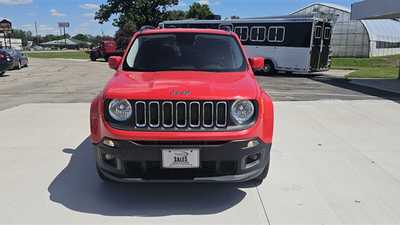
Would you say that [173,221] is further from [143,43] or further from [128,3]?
[128,3]

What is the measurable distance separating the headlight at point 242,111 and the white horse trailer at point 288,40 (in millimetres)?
18152

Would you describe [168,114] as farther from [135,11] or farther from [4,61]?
[135,11]

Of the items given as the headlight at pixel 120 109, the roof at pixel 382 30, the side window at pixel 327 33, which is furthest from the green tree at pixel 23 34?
the headlight at pixel 120 109

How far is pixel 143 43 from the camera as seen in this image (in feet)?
17.5

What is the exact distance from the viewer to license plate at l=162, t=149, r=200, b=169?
12.6 feet

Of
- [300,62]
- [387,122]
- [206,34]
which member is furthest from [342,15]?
[206,34]

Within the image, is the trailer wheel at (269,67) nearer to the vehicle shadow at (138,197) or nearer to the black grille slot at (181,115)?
the vehicle shadow at (138,197)

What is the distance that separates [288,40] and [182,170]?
19.3 metres

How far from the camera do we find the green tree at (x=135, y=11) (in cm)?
5609

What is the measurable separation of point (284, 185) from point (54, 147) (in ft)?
11.5

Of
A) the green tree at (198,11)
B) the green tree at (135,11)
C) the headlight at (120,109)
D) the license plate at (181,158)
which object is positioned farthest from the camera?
the green tree at (198,11)

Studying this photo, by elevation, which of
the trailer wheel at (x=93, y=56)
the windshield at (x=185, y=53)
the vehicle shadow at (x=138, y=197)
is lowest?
the trailer wheel at (x=93, y=56)

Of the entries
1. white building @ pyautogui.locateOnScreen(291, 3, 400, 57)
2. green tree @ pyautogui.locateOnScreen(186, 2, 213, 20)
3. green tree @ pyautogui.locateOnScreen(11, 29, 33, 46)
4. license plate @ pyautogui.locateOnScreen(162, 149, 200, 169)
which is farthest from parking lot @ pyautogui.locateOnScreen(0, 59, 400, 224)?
green tree @ pyautogui.locateOnScreen(11, 29, 33, 46)

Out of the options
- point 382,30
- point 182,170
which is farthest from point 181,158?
point 382,30
